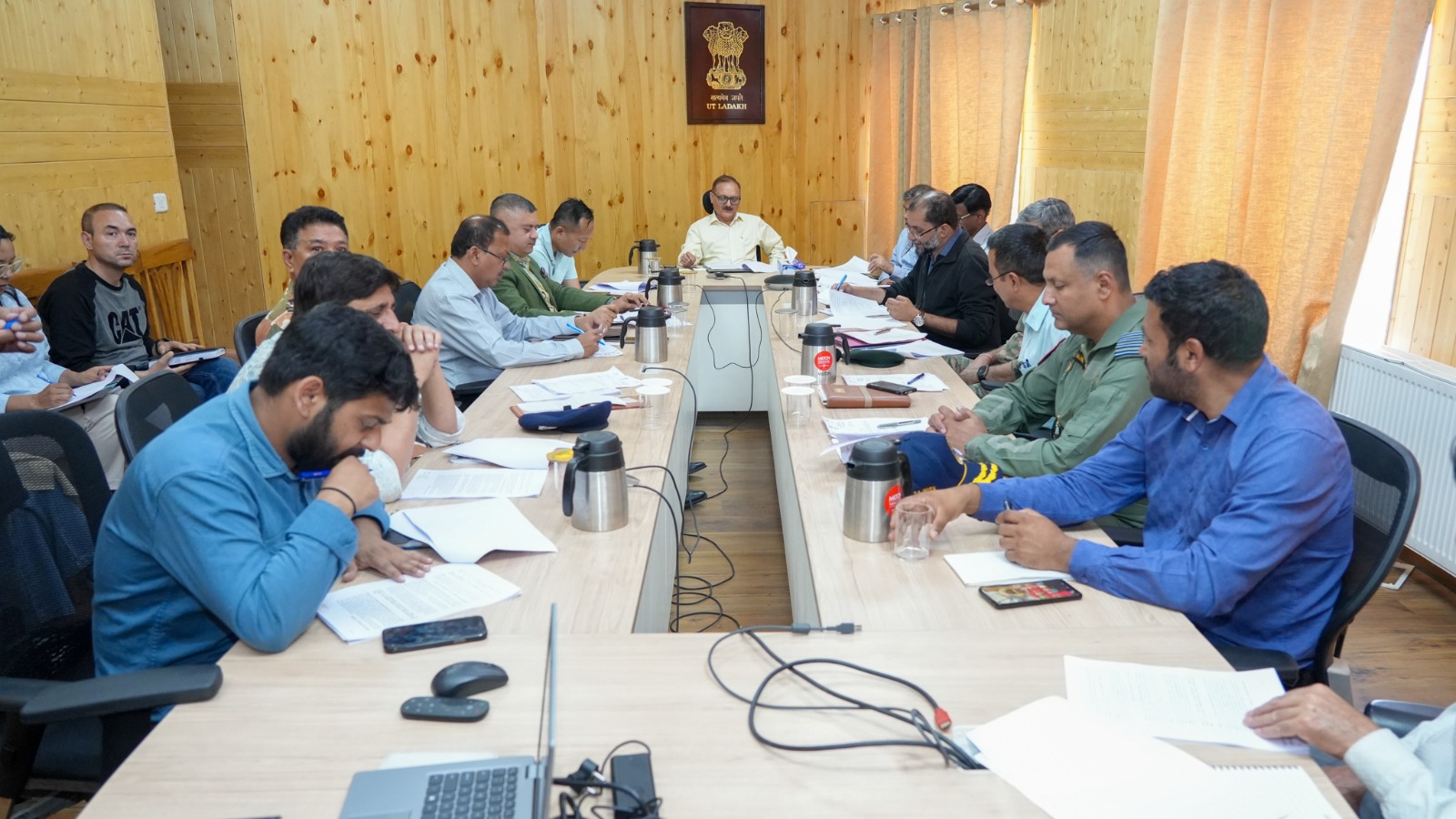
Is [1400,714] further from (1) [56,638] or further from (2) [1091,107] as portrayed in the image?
(2) [1091,107]

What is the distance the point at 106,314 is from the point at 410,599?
3302 mm

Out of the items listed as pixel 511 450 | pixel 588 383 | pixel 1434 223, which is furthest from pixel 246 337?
pixel 1434 223

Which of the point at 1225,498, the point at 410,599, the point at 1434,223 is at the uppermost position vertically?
the point at 1434,223

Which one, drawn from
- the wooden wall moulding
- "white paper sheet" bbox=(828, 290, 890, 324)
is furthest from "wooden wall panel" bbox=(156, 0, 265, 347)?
"white paper sheet" bbox=(828, 290, 890, 324)

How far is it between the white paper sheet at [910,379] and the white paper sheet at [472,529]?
57.1 inches

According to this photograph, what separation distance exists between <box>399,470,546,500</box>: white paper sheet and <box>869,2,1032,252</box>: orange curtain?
4664 millimetres

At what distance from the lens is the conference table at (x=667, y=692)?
1.20 m

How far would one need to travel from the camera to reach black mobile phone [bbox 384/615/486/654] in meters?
Answer: 1.55

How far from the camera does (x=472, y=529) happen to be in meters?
2.01

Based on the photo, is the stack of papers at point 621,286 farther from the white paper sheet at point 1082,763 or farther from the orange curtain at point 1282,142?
the white paper sheet at point 1082,763

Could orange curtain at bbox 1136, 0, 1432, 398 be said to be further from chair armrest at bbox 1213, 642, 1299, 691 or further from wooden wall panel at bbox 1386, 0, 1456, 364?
chair armrest at bbox 1213, 642, 1299, 691

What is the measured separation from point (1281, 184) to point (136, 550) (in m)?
3.92

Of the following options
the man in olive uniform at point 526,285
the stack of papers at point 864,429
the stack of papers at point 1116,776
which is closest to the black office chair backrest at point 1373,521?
the stack of papers at point 1116,776

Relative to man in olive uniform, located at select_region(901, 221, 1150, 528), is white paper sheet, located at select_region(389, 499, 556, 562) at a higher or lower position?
lower
